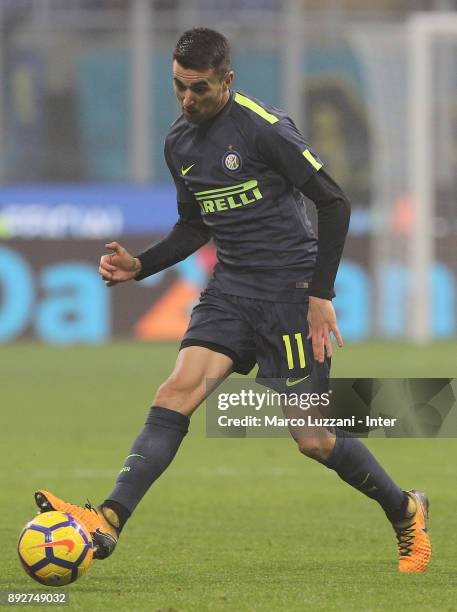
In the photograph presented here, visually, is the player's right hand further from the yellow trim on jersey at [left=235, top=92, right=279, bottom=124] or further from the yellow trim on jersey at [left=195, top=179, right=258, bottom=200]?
the yellow trim on jersey at [left=235, top=92, right=279, bottom=124]

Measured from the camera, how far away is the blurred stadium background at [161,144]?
19812 millimetres

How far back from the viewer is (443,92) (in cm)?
2030

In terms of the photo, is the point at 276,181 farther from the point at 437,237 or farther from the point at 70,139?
the point at 70,139

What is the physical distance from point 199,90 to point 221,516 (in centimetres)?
259

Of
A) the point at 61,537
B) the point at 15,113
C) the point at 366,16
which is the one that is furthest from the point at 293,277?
the point at 366,16

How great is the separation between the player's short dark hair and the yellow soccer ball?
5.48 feet

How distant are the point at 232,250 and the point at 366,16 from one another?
18399 millimetres

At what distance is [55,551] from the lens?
532cm

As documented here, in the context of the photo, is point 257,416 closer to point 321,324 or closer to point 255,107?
point 321,324

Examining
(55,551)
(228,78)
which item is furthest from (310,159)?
(55,551)

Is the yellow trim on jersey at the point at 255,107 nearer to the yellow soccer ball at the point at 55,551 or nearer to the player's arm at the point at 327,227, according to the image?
the player's arm at the point at 327,227

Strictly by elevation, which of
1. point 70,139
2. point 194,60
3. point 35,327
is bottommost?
point 35,327

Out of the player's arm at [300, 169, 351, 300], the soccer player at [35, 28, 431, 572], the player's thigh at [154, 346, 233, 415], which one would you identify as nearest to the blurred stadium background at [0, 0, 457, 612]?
the soccer player at [35, 28, 431, 572]

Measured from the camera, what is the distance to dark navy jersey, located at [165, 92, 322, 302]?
5.88 meters
